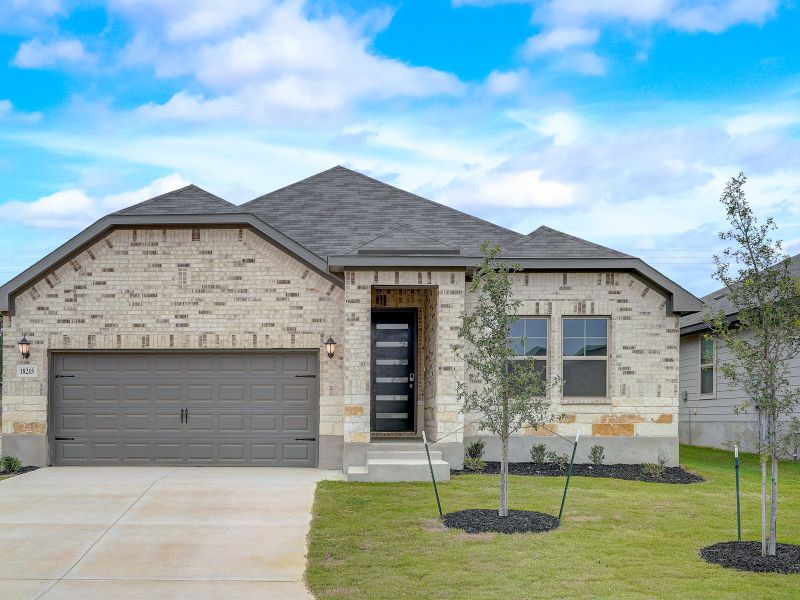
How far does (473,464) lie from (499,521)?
487 centimetres

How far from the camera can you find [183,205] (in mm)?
16344

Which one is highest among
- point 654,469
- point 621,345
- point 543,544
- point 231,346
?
point 621,345

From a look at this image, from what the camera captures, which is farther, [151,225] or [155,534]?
[151,225]

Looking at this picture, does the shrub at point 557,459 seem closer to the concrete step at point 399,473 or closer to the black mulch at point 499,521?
the concrete step at point 399,473

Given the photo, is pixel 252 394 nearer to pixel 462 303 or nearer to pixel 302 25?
pixel 462 303

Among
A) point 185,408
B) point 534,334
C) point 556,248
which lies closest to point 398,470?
point 534,334

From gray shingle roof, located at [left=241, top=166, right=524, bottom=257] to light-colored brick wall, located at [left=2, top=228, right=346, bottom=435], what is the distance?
163 centimetres

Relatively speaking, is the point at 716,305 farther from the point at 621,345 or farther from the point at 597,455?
the point at 597,455

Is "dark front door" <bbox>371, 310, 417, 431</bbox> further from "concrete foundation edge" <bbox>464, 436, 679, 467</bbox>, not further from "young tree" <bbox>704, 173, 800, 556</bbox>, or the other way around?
"young tree" <bbox>704, 173, 800, 556</bbox>

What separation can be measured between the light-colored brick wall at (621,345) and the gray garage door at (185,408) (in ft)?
13.6

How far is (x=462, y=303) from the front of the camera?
15.5 m

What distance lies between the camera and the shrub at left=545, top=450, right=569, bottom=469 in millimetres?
16234

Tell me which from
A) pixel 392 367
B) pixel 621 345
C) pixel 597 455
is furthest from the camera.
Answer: pixel 392 367

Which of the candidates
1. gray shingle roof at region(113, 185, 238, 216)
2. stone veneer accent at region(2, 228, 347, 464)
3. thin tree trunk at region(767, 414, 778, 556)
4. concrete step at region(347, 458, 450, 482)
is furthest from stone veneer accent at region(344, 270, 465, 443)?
thin tree trunk at region(767, 414, 778, 556)
